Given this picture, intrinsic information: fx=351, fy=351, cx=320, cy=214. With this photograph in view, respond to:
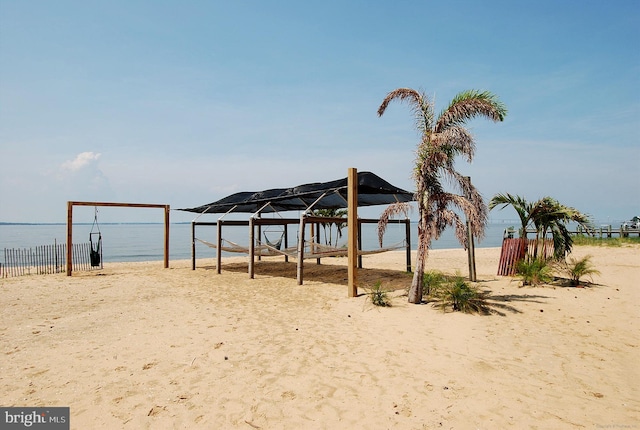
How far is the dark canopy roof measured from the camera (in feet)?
26.0

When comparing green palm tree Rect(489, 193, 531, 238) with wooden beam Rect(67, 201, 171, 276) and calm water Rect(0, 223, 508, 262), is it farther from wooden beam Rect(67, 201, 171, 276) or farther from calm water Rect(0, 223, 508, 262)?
wooden beam Rect(67, 201, 171, 276)

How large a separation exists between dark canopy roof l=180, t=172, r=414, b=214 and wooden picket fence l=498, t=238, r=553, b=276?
Answer: 291 cm

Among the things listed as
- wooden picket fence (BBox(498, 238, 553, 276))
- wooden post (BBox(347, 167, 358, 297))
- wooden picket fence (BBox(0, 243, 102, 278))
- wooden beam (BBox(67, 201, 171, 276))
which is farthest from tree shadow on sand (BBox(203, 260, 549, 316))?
wooden picket fence (BBox(0, 243, 102, 278))

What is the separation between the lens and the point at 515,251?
30.1 feet

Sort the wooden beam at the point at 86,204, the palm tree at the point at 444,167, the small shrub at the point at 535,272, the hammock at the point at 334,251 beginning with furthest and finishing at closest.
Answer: the wooden beam at the point at 86,204 < the hammock at the point at 334,251 < the small shrub at the point at 535,272 < the palm tree at the point at 444,167

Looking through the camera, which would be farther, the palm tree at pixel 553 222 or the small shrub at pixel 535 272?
the palm tree at pixel 553 222

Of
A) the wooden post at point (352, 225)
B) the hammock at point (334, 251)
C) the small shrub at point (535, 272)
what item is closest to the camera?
the wooden post at point (352, 225)

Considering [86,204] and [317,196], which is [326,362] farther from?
[86,204]

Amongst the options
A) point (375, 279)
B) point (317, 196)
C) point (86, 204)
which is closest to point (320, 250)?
point (317, 196)

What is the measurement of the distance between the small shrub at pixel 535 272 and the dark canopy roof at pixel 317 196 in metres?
3.11

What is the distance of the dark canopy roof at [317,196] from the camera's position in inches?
311

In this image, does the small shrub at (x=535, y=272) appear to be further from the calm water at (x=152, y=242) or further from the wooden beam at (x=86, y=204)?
the wooden beam at (x=86, y=204)

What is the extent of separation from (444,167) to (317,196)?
4849mm

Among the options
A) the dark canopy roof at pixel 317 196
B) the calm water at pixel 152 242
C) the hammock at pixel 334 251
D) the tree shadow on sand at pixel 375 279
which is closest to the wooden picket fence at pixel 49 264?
the dark canopy roof at pixel 317 196
